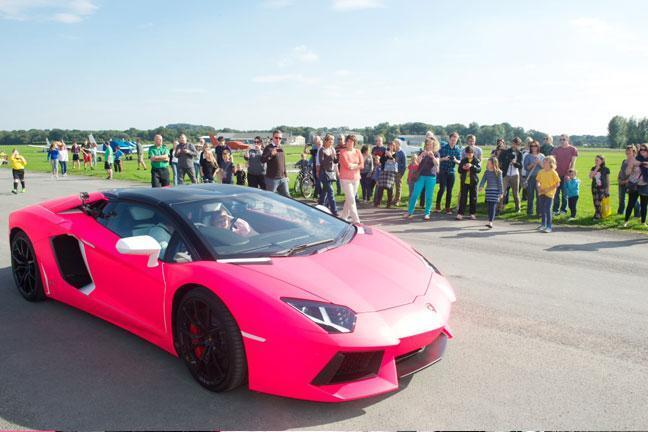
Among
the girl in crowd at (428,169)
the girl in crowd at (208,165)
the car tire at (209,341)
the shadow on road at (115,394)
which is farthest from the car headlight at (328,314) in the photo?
the girl in crowd at (208,165)

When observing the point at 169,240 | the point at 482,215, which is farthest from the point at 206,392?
the point at 482,215

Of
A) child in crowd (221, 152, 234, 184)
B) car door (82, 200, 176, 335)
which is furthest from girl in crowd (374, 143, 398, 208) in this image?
car door (82, 200, 176, 335)

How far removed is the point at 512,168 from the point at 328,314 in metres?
10.5

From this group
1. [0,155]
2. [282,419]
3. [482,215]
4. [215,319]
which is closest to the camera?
[282,419]

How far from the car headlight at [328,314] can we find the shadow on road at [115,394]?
56cm

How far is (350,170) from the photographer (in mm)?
10398

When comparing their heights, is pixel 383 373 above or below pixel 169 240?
below

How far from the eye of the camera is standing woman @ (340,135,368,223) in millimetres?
10336

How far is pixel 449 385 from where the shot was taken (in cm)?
348

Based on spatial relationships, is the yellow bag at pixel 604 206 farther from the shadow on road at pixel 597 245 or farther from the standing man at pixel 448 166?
the standing man at pixel 448 166

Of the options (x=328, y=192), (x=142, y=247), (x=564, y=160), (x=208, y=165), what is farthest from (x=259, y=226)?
(x=208, y=165)

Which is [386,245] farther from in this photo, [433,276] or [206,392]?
[206,392]

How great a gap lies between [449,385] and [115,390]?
2.24 m

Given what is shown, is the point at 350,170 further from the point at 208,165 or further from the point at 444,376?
the point at 444,376
